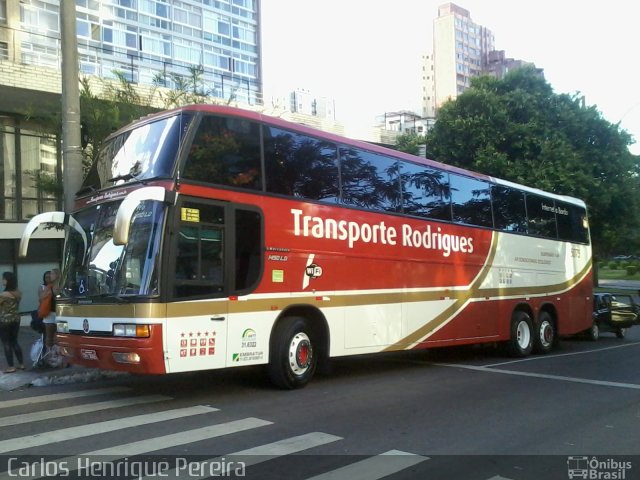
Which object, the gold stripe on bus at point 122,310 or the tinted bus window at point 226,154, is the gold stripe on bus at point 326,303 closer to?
the gold stripe on bus at point 122,310

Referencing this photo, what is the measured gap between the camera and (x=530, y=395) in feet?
28.8

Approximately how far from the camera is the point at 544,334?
49.1ft

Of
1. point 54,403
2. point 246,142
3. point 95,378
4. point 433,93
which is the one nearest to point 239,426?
point 54,403

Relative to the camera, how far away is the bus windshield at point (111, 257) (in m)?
7.35

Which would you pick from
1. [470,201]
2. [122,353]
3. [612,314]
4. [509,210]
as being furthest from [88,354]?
[612,314]

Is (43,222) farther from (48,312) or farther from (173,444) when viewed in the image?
(173,444)

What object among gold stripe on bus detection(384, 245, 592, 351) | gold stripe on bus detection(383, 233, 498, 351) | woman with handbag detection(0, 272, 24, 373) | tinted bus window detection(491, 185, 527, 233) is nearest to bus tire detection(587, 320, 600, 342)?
gold stripe on bus detection(384, 245, 592, 351)

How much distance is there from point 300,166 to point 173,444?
482 cm

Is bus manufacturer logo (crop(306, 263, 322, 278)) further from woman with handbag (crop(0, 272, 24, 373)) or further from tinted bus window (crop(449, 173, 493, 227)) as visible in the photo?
woman with handbag (crop(0, 272, 24, 373))

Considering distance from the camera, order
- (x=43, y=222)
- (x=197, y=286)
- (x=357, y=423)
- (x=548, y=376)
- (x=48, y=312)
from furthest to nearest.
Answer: (x=48, y=312), (x=548, y=376), (x=43, y=222), (x=197, y=286), (x=357, y=423)

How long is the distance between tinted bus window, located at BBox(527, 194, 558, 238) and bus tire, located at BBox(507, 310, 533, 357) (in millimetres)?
2113

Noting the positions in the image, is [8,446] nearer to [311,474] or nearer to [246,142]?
[311,474]

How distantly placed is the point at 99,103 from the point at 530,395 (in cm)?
1038

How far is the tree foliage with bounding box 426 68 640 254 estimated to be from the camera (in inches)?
818
